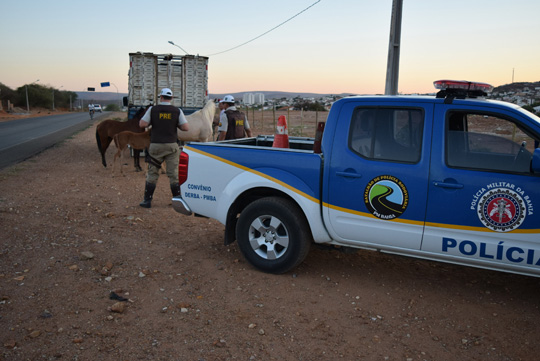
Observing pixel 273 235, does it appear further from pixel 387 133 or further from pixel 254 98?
pixel 254 98

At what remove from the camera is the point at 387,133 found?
4691 millimetres

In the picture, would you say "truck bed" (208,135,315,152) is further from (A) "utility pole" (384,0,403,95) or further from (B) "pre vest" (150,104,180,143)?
(A) "utility pole" (384,0,403,95)

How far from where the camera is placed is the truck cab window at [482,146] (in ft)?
13.7

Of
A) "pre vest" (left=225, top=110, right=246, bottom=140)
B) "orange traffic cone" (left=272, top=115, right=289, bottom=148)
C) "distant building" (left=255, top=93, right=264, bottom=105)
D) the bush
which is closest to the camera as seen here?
"orange traffic cone" (left=272, top=115, right=289, bottom=148)

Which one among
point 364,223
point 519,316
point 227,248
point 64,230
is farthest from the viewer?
point 64,230

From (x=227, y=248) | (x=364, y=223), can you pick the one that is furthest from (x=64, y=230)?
(x=364, y=223)

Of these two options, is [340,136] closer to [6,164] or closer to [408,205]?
[408,205]

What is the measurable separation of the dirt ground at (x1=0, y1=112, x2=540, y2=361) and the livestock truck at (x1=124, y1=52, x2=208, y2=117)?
398 inches

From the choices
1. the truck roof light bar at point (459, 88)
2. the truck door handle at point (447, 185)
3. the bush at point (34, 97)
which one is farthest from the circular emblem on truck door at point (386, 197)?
the bush at point (34, 97)

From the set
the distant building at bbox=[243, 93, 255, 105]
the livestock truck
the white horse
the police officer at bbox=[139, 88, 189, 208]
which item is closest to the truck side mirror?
the police officer at bbox=[139, 88, 189, 208]

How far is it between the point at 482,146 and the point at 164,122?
17.4 feet

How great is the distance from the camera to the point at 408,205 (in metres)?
4.46

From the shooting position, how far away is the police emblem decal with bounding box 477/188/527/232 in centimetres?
406

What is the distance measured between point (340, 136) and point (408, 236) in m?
1.20
